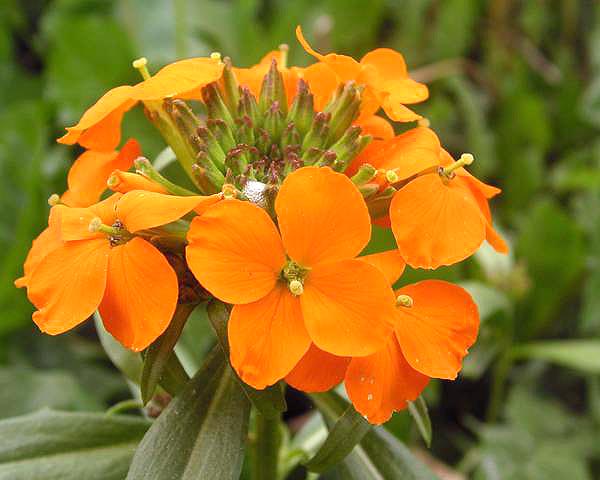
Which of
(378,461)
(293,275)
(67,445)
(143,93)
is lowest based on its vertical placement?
(378,461)

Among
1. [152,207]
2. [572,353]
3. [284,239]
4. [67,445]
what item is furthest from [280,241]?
[572,353]

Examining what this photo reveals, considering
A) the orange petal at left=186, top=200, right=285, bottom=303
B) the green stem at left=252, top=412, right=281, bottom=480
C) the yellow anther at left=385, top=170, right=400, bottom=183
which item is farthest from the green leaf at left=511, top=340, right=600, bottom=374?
the orange petal at left=186, top=200, right=285, bottom=303

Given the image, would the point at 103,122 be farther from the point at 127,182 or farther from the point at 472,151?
the point at 472,151

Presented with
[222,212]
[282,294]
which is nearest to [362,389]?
[282,294]

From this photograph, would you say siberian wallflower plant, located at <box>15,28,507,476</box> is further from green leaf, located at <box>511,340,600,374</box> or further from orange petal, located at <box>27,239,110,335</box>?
green leaf, located at <box>511,340,600,374</box>

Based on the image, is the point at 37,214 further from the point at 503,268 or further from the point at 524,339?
the point at 524,339
